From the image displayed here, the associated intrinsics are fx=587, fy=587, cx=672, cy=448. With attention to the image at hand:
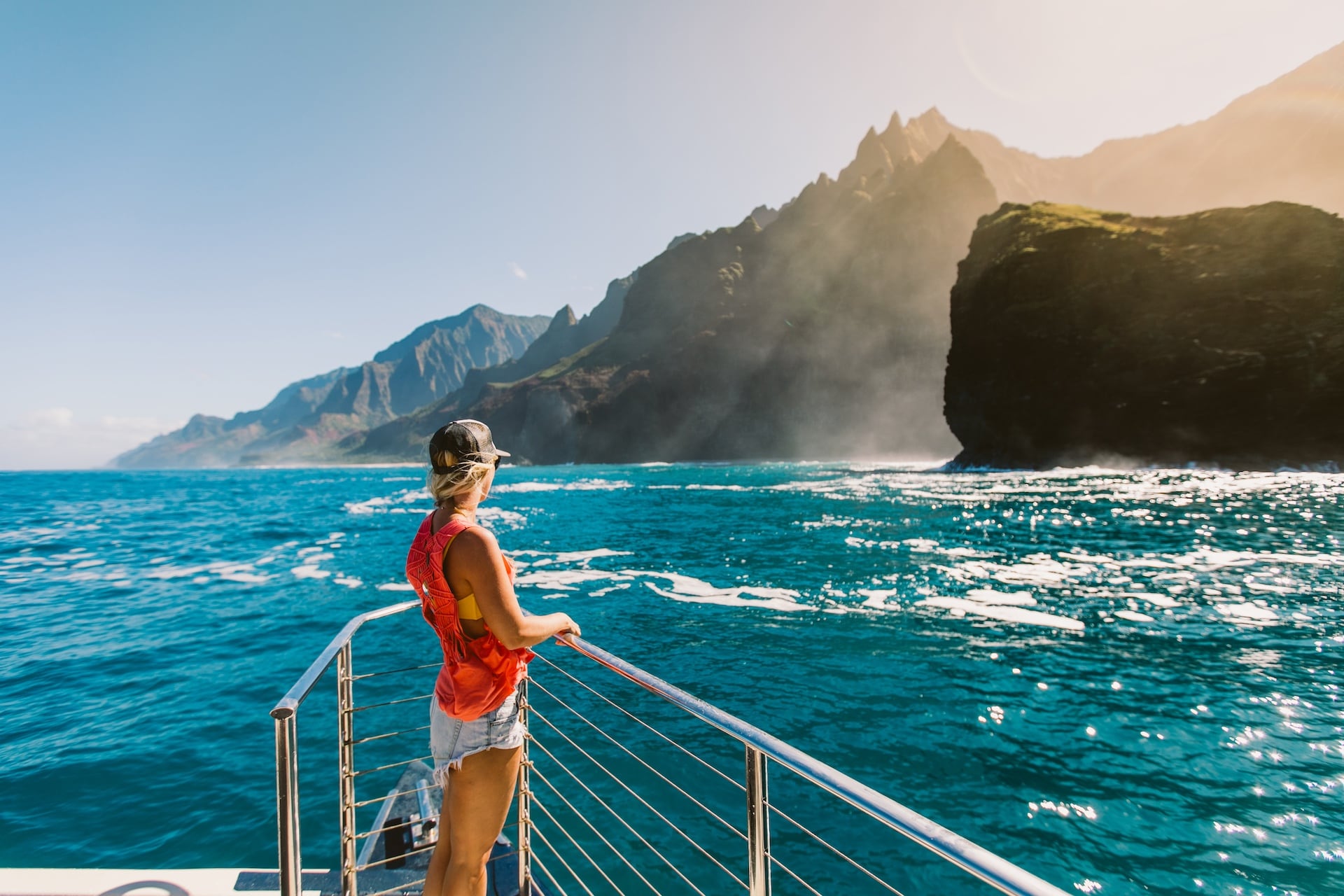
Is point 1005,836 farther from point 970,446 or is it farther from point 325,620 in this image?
point 970,446

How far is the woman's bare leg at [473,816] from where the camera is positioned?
8.38 feet

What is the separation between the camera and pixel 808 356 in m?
137

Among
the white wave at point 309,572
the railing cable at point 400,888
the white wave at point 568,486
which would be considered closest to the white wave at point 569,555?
the white wave at point 309,572

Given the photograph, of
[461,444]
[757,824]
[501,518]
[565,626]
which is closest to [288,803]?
[565,626]

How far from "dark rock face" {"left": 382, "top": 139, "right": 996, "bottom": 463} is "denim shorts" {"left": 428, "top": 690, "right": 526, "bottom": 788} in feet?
413

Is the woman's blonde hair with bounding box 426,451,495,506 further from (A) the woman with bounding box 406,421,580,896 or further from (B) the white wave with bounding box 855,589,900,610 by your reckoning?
(B) the white wave with bounding box 855,589,900,610

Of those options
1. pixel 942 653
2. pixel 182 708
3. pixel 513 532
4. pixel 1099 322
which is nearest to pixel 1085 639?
pixel 942 653

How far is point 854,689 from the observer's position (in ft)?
28.6

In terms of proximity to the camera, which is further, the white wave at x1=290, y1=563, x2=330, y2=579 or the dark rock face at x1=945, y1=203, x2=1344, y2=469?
the dark rock face at x1=945, y1=203, x2=1344, y2=469

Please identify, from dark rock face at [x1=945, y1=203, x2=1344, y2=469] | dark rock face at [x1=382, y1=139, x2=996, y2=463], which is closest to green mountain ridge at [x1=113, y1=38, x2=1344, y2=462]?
dark rock face at [x1=382, y1=139, x2=996, y2=463]

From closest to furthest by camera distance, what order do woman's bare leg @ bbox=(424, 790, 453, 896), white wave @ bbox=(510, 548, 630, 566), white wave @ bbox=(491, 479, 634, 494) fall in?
woman's bare leg @ bbox=(424, 790, 453, 896)
white wave @ bbox=(510, 548, 630, 566)
white wave @ bbox=(491, 479, 634, 494)

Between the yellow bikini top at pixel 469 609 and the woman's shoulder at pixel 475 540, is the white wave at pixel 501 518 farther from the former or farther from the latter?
the woman's shoulder at pixel 475 540

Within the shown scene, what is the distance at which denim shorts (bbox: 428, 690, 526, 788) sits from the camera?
252 centimetres

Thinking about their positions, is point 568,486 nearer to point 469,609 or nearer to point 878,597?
point 878,597
